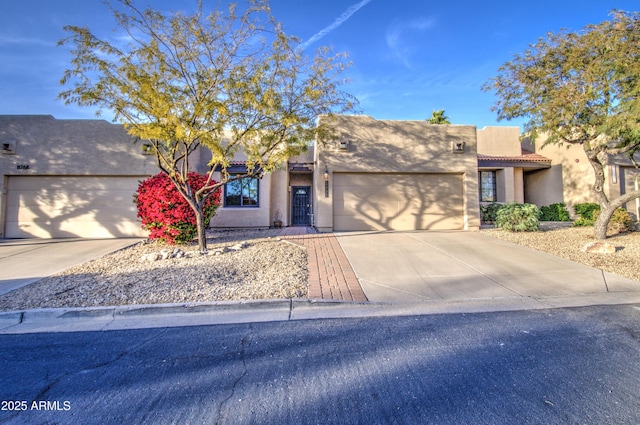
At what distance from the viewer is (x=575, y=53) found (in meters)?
8.33

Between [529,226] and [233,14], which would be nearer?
[233,14]

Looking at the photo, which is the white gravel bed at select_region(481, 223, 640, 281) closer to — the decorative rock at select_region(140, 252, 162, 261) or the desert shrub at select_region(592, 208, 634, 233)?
the desert shrub at select_region(592, 208, 634, 233)

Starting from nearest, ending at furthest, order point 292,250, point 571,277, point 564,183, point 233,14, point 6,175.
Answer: point 571,277 < point 233,14 < point 292,250 < point 6,175 < point 564,183

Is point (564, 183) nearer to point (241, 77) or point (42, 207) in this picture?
point (241, 77)

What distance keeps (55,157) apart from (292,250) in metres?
10.7

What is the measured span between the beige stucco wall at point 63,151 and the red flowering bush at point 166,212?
3736 mm

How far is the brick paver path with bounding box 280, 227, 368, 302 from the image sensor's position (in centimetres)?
490

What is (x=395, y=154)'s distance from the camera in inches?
467

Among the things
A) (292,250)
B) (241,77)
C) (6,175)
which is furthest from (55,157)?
(292,250)

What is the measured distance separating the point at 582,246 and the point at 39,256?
15.1m

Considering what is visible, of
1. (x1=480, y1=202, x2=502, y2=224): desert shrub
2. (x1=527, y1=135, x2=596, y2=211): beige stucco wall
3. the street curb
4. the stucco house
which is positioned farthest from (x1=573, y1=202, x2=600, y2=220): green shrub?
the street curb

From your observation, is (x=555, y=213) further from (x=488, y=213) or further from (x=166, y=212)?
(x=166, y=212)

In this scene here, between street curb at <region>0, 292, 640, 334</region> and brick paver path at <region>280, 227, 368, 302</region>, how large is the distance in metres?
0.33

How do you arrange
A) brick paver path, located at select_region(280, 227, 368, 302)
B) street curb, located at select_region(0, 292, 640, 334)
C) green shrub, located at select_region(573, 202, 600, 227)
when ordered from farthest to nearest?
1. green shrub, located at select_region(573, 202, 600, 227)
2. brick paver path, located at select_region(280, 227, 368, 302)
3. street curb, located at select_region(0, 292, 640, 334)
